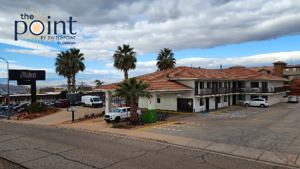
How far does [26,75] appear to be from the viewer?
36.6 meters

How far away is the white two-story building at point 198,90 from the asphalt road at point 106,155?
1150 cm

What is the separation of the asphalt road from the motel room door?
17.3m

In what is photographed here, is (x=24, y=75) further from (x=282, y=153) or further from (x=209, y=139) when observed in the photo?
(x=282, y=153)

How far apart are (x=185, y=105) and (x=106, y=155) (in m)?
21.4

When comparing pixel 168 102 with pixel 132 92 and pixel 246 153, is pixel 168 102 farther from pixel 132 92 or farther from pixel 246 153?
pixel 246 153

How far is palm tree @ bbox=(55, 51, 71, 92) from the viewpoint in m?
48.4

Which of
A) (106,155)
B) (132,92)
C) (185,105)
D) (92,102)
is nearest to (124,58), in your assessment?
(92,102)

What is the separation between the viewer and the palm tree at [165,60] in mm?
51656

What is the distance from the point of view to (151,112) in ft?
70.2

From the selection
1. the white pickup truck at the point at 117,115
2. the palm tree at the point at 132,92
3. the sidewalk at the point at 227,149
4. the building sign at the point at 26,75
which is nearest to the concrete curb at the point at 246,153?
the sidewalk at the point at 227,149

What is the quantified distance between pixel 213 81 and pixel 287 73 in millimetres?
62713

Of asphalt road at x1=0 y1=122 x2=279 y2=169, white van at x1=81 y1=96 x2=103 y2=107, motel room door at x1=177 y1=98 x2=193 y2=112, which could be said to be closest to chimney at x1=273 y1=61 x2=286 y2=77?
motel room door at x1=177 y1=98 x2=193 y2=112

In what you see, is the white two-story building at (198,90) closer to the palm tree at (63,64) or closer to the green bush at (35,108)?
the green bush at (35,108)

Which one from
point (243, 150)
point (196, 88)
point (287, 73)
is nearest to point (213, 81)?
point (196, 88)
